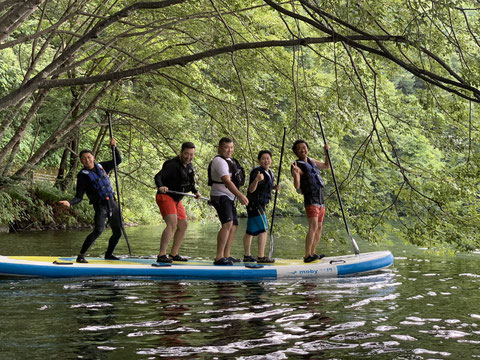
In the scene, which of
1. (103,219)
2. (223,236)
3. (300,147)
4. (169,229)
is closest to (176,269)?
(169,229)

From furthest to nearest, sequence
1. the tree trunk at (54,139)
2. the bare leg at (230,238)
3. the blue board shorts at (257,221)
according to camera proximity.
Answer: the tree trunk at (54,139), the blue board shorts at (257,221), the bare leg at (230,238)

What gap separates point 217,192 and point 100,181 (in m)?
1.78

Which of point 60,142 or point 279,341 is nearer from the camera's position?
point 279,341

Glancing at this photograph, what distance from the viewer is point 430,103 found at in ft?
22.7

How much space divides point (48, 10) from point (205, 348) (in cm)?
1249

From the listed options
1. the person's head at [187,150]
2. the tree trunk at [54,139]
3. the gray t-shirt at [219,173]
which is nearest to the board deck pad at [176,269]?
the gray t-shirt at [219,173]

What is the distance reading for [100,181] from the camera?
8.87 metres

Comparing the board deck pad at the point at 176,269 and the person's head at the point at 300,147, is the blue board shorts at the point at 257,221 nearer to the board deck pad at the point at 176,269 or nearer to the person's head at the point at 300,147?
the board deck pad at the point at 176,269

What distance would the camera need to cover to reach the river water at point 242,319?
172 inches

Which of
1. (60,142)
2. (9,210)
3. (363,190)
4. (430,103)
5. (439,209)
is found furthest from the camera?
(60,142)

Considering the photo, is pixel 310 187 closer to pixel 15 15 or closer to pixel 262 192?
pixel 262 192

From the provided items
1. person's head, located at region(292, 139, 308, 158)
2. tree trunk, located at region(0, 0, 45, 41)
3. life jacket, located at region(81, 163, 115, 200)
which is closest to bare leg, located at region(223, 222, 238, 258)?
person's head, located at region(292, 139, 308, 158)

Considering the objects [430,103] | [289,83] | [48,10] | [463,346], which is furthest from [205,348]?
[48,10]

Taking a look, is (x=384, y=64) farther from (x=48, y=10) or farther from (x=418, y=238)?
(x=48, y=10)
